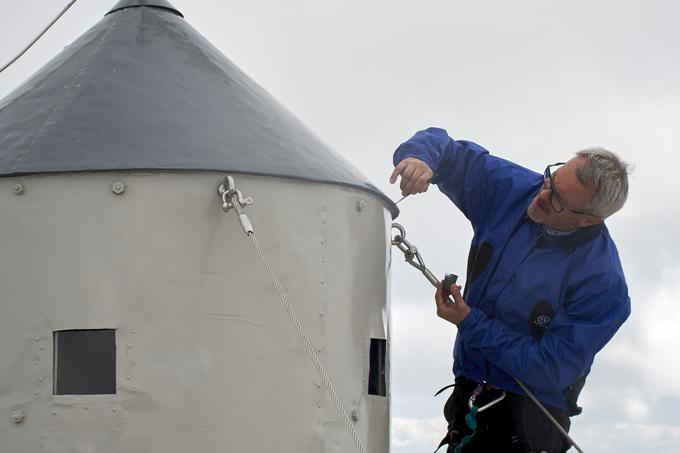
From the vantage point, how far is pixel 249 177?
5.97m

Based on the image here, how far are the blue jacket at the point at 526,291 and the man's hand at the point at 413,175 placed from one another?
0.43 ft

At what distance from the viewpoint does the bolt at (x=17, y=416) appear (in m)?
5.64

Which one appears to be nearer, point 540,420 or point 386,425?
point 540,420

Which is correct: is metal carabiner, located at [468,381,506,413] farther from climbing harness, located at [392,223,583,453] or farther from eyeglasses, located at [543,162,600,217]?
eyeglasses, located at [543,162,600,217]

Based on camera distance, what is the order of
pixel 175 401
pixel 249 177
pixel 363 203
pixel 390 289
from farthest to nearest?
1. pixel 390 289
2. pixel 363 203
3. pixel 249 177
4. pixel 175 401

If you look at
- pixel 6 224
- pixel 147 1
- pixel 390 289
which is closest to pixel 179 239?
pixel 6 224

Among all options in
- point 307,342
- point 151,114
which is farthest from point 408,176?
point 151,114

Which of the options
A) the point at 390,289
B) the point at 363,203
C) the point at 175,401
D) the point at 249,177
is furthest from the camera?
the point at 390,289

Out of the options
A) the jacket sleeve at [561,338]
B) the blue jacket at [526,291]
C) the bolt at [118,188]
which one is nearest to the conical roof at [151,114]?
the bolt at [118,188]

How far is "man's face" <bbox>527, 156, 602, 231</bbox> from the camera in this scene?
5785mm

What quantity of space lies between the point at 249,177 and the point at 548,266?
1.87 meters

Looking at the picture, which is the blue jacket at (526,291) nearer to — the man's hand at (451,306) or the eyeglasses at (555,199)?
the man's hand at (451,306)

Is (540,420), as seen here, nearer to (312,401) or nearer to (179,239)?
(312,401)

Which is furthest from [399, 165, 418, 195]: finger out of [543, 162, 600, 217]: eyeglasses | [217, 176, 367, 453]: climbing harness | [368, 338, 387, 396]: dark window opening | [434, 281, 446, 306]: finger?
[368, 338, 387, 396]: dark window opening
